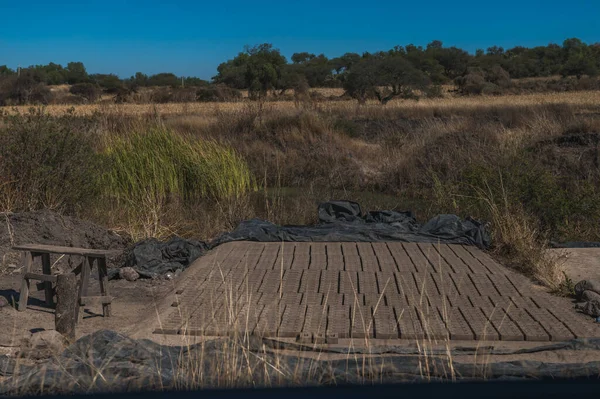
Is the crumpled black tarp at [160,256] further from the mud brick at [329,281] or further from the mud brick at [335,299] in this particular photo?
the mud brick at [335,299]

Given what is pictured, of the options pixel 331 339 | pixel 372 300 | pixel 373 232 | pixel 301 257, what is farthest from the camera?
pixel 373 232

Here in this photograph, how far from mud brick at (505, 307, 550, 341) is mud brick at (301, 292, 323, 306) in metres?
1.65

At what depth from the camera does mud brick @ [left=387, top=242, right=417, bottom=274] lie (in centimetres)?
830

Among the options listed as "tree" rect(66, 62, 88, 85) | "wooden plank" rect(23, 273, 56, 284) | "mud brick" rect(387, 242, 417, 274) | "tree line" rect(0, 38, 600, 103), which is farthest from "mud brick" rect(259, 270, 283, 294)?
"tree" rect(66, 62, 88, 85)

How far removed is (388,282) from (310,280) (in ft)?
2.56

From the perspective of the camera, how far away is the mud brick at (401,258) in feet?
27.2

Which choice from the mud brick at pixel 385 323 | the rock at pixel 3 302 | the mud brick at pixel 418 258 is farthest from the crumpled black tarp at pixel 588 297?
the rock at pixel 3 302

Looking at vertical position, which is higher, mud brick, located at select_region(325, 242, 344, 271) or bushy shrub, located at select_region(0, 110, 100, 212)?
bushy shrub, located at select_region(0, 110, 100, 212)

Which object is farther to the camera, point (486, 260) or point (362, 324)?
point (486, 260)

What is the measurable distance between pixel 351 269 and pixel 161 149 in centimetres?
731

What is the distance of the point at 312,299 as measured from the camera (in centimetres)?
712

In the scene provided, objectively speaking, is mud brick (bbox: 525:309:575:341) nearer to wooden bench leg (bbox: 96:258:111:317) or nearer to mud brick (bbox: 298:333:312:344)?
mud brick (bbox: 298:333:312:344)

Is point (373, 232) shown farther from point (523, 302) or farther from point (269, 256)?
point (523, 302)

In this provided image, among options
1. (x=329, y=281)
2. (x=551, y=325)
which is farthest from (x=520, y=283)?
(x=329, y=281)
